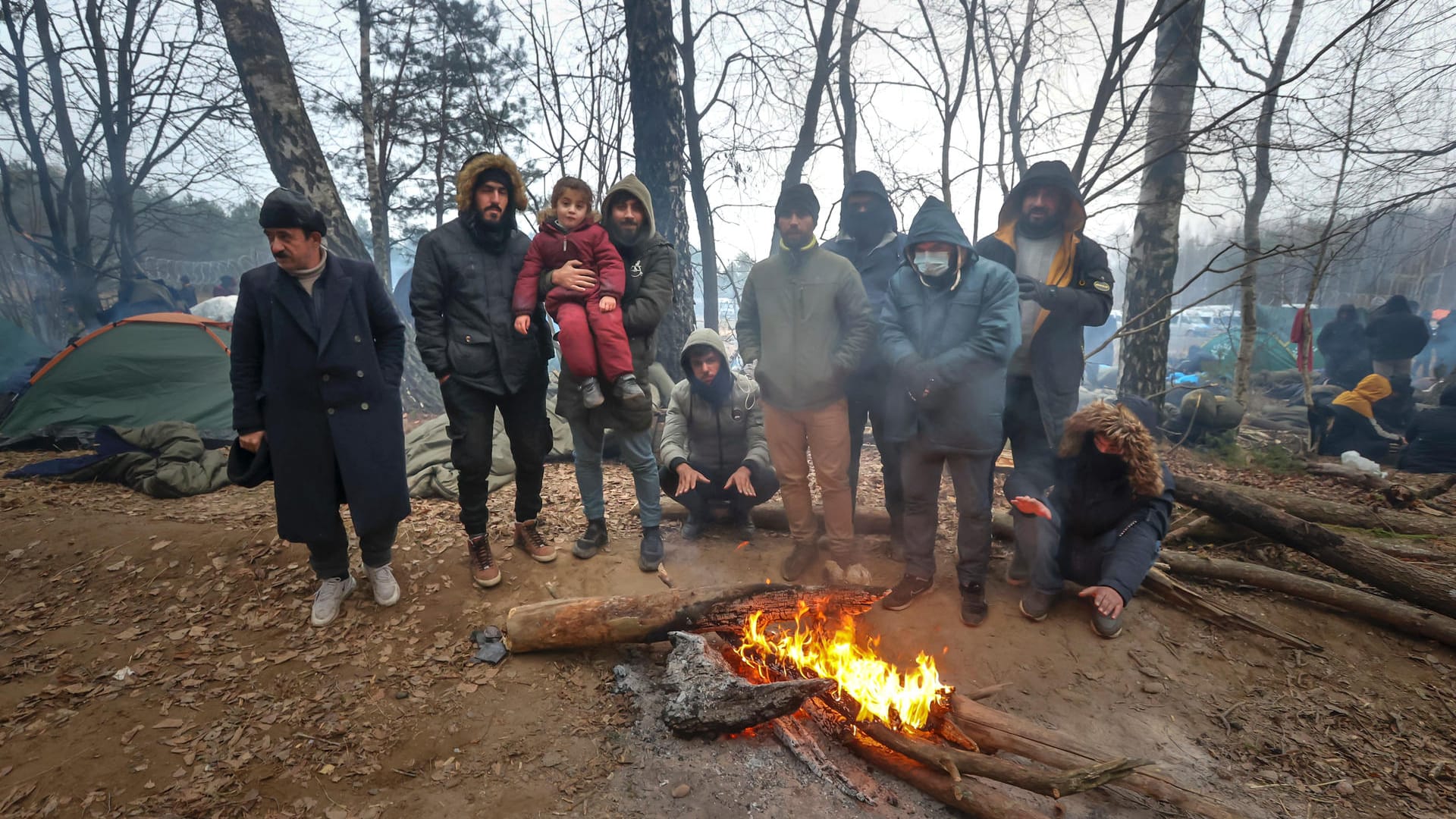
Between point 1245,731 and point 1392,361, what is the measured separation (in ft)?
35.5

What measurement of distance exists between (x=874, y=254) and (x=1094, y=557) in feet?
7.96

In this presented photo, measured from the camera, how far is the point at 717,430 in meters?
4.48

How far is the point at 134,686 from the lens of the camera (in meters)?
2.84

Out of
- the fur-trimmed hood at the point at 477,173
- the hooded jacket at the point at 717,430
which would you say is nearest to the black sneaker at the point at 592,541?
the hooded jacket at the point at 717,430

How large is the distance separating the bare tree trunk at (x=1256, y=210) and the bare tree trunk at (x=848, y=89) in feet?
17.7

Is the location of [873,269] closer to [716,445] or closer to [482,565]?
[716,445]

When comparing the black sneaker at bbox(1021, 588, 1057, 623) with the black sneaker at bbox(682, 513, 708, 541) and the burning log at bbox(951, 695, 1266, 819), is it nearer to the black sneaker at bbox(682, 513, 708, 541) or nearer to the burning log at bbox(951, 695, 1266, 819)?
the burning log at bbox(951, 695, 1266, 819)

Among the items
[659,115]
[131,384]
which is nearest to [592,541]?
[659,115]

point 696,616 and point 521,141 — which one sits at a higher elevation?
point 521,141

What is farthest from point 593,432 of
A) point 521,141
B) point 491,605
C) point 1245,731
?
point 521,141

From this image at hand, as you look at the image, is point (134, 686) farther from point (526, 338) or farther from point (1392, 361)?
point (1392, 361)

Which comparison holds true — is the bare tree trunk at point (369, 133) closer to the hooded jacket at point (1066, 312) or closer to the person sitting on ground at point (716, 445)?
the person sitting on ground at point (716, 445)

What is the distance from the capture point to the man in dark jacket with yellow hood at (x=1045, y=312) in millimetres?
3697

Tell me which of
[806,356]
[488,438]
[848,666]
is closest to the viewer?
[848,666]
